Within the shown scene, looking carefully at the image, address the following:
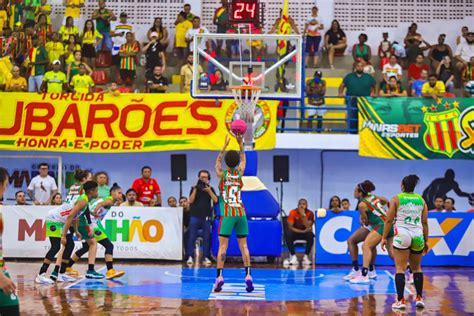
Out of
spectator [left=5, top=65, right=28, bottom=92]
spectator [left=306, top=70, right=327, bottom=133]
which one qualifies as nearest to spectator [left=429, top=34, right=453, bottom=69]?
spectator [left=306, top=70, right=327, bottom=133]

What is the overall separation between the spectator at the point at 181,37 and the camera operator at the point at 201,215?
7.54 m

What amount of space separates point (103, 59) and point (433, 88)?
374 inches

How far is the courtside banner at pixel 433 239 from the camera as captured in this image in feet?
59.5

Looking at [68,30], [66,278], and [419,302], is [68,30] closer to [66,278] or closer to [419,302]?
[66,278]

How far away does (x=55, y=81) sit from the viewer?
2158cm

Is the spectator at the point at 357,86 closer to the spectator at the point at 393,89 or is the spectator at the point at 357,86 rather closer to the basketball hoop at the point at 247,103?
the spectator at the point at 393,89

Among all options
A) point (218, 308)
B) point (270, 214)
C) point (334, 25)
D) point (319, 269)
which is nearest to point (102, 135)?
point (270, 214)

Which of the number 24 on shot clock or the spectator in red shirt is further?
the spectator in red shirt

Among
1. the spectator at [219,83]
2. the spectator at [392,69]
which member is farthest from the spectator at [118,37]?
the spectator at [392,69]

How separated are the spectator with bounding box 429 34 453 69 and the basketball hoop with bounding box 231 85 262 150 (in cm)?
926

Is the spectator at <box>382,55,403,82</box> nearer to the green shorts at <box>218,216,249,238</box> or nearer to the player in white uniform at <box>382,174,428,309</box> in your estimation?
the green shorts at <box>218,216,249,238</box>

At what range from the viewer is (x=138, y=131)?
20.9 metres

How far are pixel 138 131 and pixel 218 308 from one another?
9.93 meters

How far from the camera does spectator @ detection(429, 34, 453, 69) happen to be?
24375 millimetres
